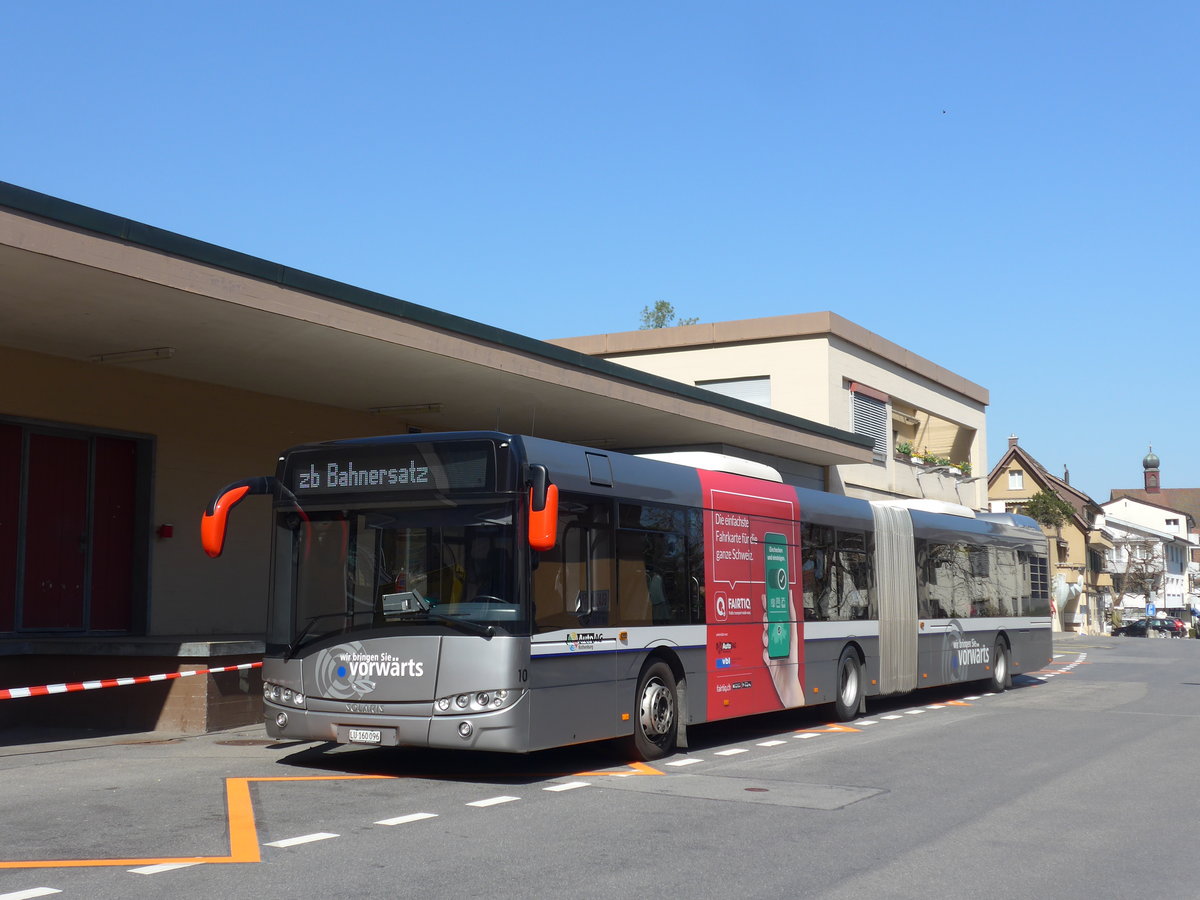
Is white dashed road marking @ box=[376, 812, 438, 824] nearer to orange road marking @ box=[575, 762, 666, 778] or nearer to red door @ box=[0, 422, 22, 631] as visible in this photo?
orange road marking @ box=[575, 762, 666, 778]

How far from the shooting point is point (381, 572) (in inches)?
421

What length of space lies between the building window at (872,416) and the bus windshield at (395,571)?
24.1 meters

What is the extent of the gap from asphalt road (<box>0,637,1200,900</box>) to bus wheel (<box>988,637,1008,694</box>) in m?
6.81

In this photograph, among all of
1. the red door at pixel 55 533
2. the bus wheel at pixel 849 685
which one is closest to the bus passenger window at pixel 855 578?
the bus wheel at pixel 849 685

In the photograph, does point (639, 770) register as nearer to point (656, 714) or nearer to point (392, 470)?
point (656, 714)

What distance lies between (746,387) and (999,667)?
1298 centimetres

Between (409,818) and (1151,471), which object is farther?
(1151,471)

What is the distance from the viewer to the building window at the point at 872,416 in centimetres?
3381

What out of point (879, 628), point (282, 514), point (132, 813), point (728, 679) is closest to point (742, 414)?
point (879, 628)

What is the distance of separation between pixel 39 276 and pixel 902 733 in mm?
10528

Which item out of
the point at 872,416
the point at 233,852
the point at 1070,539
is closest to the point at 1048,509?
the point at 1070,539

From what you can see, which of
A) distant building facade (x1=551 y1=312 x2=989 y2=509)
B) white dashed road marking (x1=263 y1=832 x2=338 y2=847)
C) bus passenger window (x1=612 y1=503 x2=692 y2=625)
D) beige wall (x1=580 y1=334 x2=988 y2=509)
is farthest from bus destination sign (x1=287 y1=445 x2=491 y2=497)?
beige wall (x1=580 y1=334 x2=988 y2=509)

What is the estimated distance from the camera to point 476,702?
33.7 ft

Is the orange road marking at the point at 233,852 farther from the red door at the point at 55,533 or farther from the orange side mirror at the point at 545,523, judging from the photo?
the red door at the point at 55,533
